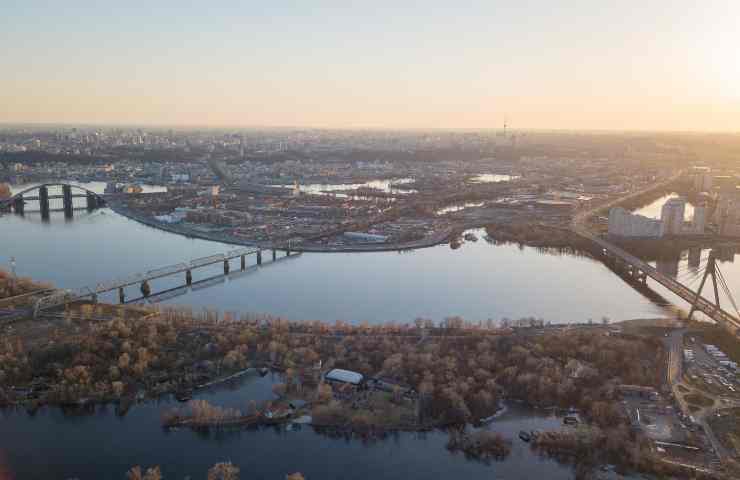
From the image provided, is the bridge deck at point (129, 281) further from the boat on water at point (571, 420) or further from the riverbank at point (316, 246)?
the boat on water at point (571, 420)

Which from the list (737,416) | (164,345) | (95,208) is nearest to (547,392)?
(737,416)

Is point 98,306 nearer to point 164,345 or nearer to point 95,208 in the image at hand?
point 164,345

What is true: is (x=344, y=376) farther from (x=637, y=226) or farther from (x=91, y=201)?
(x=91, y=201)

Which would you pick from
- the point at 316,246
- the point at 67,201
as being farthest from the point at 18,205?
the point at 316,246

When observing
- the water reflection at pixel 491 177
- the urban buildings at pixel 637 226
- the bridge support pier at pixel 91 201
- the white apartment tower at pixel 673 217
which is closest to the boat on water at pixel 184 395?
the urban buildings at pixel 637 226

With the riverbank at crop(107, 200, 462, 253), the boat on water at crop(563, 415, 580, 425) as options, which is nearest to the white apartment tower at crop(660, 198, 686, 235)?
the riverbank at crop(107, 200, 462, 253)

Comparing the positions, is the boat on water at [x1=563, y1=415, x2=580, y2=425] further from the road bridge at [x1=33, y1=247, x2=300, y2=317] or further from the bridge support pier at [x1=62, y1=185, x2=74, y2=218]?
the bridge support pier at [x1=62, y1=185, x2=74, y2=218]

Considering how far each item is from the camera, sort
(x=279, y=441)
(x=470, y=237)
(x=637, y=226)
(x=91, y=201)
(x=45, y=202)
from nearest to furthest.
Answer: (x=279, y=441) → (x=637, y=226) → (x=470, y=237) → (x=45, y=202) → (x=91, y=201)

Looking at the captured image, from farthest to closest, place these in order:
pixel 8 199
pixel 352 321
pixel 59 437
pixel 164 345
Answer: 1. pixel 8 199
2. pixel 352 321
3. pixel 164 345
4. pixel 59 437
